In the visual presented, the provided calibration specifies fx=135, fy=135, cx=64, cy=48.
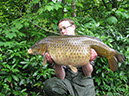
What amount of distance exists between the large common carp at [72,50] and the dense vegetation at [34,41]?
2.74ft

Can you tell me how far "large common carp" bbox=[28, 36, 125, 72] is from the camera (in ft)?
4.75

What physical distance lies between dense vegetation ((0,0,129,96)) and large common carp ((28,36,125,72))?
32.9 inches

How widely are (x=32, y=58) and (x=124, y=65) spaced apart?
7.64 feet

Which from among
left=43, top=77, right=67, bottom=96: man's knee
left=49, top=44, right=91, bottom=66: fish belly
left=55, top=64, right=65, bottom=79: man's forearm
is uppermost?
left=49, top=44, right=91, bottom=66: fish belly

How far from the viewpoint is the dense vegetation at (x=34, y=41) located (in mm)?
2676

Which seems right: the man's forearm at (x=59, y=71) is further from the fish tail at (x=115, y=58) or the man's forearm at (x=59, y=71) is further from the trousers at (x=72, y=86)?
the fish tail at (x=115, y=58)

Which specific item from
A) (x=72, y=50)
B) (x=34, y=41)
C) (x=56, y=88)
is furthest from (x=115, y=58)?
(x=34, y=41)

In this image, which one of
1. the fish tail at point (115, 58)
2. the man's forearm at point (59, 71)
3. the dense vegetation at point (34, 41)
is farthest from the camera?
the dense vegetation at point (34, 41)

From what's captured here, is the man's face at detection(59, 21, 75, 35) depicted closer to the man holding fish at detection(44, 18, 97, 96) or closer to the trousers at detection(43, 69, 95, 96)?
the man holding fish at detection(44, 18, 97, 96)

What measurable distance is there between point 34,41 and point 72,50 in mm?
1798

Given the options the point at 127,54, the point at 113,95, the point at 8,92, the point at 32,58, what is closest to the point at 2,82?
the point at 8,92

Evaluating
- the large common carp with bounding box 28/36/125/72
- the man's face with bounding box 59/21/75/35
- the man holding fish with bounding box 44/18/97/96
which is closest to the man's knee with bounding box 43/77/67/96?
the man holding fish with bounding box 44/18/97/96

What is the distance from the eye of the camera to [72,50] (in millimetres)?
1453

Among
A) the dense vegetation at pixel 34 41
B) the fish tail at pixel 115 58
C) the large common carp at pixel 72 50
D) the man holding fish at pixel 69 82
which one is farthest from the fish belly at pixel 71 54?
the dense vegetation at pixel 34 41
